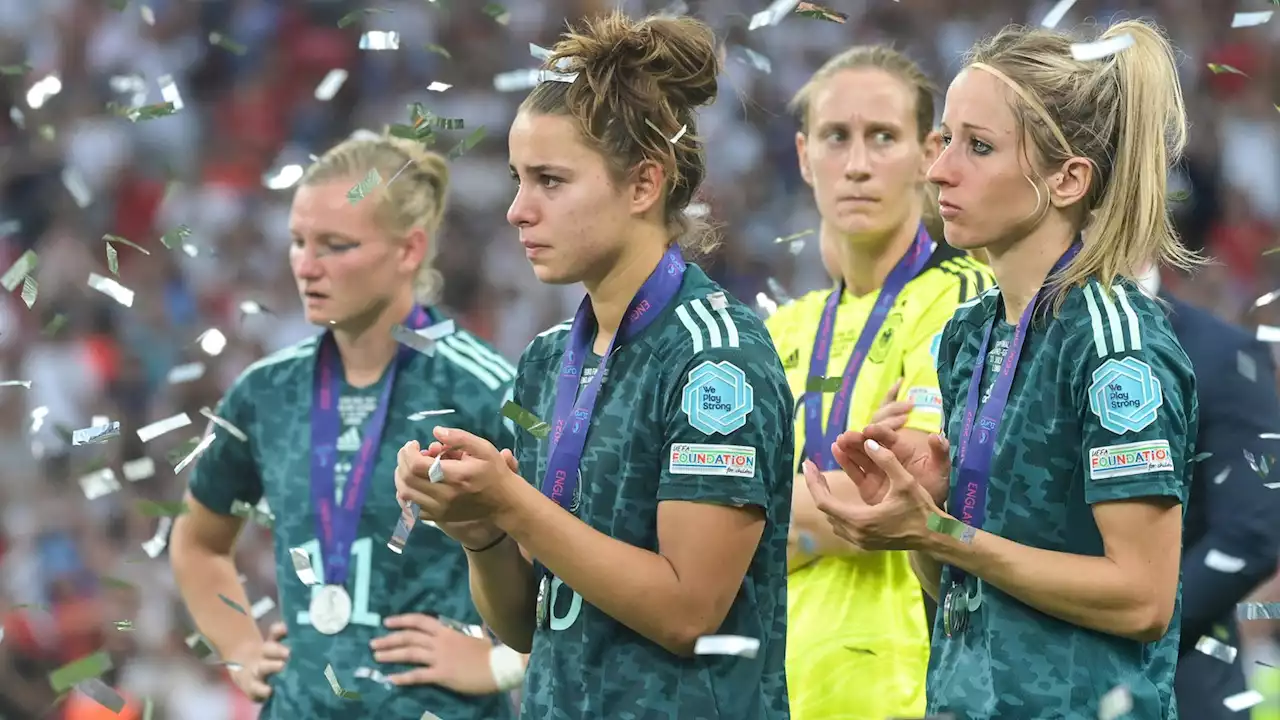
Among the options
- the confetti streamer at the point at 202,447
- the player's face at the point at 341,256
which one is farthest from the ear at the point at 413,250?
the confetti streamer at the point at 202,447

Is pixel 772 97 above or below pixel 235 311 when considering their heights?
above

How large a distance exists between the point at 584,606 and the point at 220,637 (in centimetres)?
197

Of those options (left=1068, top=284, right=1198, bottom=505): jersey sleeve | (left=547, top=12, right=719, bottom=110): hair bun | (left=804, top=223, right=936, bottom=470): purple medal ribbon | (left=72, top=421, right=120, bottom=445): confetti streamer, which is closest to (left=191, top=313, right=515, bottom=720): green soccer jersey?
(left=72, top=421, right=120, bottom=445): confetti streamer

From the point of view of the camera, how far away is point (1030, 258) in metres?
2.80

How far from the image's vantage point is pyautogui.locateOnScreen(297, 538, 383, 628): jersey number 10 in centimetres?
394

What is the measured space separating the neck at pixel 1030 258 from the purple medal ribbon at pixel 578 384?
1.78 ft

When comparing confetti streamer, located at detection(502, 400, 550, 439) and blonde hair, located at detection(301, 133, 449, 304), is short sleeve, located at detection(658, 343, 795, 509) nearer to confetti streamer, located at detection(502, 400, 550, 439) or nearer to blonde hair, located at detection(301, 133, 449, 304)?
confetti streamer, located at detection(502, 400, 550, 439)

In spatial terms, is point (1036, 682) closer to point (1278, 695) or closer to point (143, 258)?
point (1278, 695)

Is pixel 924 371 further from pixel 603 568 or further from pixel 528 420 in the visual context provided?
pixel 603 568

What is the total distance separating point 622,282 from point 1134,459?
0.91 metres

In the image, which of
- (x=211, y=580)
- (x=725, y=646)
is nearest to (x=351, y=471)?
(x=211, y=580)

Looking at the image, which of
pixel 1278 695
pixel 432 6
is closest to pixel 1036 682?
pixel 1278 695

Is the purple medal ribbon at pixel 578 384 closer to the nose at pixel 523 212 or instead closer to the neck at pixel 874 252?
the nose at pixel 523 212

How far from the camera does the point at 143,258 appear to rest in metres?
8.77
